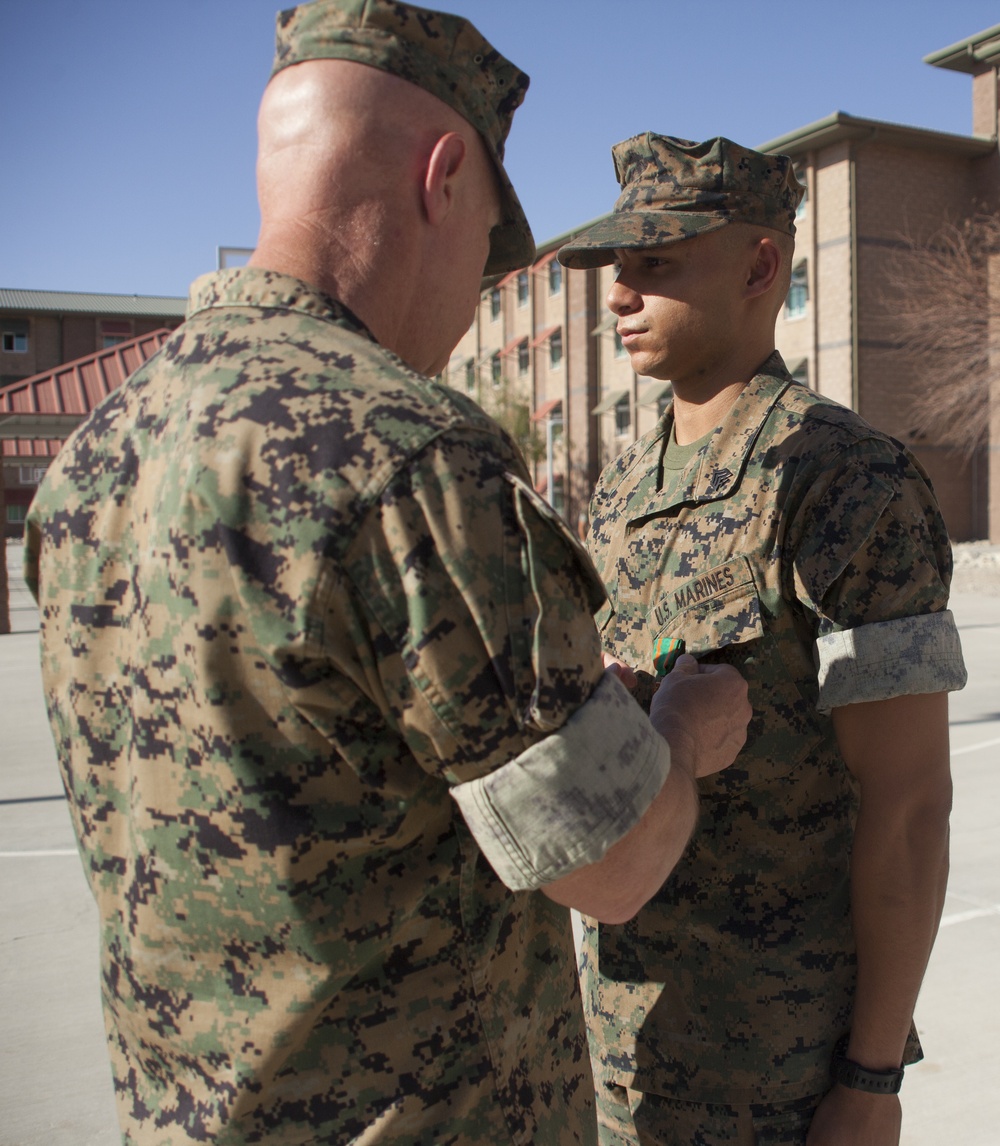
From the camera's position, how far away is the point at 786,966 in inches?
69.9

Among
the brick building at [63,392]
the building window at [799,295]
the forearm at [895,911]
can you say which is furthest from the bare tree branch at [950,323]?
the forearm at [895,911]

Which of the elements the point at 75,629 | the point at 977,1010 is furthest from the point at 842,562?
the point at 977,1010

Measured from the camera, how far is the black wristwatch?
1.68 m

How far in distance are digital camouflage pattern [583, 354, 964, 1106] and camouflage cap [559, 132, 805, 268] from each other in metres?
0.38

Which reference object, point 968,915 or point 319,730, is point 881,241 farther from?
point 319,730

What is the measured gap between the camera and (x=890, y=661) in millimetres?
1640

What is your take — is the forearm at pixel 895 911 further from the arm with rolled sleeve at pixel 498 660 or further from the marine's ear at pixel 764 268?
the marine's ear at pixel 764 268

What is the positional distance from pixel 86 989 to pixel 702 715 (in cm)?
338

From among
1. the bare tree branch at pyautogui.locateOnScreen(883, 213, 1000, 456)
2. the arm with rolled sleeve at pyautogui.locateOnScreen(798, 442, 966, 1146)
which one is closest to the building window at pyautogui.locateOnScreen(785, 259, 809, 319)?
the bare tree branch at pyautogui.locateOnScreen(883, 213, 1000, 456)

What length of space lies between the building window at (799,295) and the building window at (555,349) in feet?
35.2

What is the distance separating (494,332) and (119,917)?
133 feet

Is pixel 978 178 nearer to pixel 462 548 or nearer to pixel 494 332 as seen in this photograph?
pixel 494 332

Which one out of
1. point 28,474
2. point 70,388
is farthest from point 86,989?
point 28,474

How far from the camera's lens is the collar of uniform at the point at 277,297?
118cm
